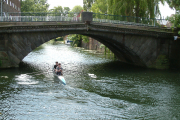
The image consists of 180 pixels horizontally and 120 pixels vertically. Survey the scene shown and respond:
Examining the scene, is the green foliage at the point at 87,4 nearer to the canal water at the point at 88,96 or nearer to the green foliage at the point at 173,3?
the green foliage at the point at 173,3

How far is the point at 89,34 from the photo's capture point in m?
25.7

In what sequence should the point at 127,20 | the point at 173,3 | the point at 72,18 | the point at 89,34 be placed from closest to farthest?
the point at 72,18 < the point at 89,34 < the point at 127,20 < the point at 173,3

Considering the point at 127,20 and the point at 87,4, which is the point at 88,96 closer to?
the point at 127,20

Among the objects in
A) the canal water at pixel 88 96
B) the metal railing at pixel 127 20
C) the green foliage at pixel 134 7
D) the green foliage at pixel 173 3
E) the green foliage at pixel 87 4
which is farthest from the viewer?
A: the green foliage at pixel 87 4

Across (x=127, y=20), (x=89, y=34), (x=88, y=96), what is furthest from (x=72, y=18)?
(x=88, y=96)

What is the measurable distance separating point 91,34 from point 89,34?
606 mm

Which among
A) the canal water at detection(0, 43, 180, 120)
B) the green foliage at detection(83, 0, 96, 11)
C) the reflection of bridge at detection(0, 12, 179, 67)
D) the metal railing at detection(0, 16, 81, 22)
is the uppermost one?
the green foliage at detection(83, 0, 96, 11)

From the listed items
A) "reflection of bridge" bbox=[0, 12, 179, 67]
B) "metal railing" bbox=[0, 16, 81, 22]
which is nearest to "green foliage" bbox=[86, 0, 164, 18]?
"reflection of bridge" bbox=[0, 12, 179, 67]

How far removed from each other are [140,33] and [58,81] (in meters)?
11.4

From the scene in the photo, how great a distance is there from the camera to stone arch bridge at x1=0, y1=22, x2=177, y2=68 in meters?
21.8

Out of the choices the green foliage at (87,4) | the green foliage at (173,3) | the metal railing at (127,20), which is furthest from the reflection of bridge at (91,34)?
the green foliage at (87,4)

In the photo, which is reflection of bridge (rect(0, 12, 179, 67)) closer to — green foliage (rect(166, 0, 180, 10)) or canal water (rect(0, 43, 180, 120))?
canal water (rect(0, 43, 180, 120))

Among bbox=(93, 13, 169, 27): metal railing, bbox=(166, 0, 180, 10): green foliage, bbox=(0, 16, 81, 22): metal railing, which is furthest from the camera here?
bbox=(166, 0, 180, 10): green foliage

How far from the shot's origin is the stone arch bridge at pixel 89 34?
21.8 metres
